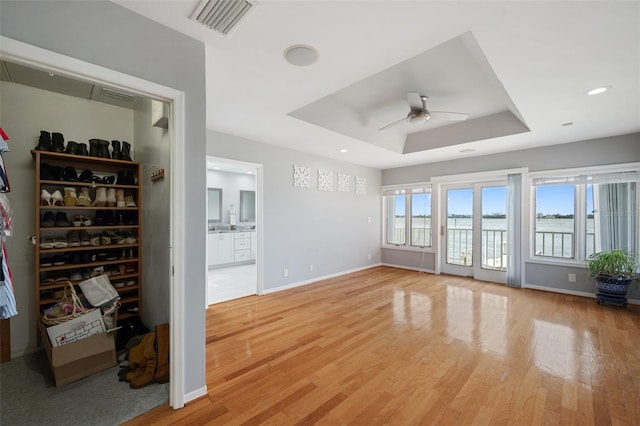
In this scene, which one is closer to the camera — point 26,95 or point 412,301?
point 26,95

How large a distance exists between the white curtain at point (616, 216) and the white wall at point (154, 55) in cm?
560

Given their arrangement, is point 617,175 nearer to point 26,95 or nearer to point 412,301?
point 412,301

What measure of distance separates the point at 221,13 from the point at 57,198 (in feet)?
7.65

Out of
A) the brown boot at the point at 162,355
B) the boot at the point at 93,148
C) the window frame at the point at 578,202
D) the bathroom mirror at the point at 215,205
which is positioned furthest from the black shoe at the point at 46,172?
the window frame at the point at 578,202

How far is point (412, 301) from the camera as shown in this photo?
3.86m

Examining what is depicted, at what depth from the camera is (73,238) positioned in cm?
261

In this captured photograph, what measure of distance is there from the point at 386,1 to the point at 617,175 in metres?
4.77

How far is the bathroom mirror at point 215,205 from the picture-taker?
262 inches

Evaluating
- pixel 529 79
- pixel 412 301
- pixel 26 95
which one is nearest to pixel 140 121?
pixel 26 95

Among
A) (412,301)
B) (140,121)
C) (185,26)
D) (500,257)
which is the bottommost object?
(412,301)

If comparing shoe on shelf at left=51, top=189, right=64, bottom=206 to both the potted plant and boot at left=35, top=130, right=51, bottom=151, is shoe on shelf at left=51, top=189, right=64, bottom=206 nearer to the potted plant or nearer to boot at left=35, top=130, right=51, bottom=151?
boot at left=35, top=130, right=51, bottom=151

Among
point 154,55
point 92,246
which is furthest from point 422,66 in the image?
point 92,246

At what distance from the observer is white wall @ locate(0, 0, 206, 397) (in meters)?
1.29

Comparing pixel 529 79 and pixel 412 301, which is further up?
pixel 529 79
